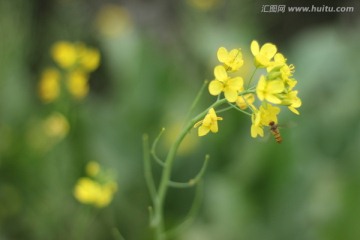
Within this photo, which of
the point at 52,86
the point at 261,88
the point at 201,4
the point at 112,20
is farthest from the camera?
the point at 112,20

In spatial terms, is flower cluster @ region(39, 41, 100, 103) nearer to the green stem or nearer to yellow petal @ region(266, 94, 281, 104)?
the green stem

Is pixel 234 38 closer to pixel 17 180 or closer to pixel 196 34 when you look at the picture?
pixel 196 34

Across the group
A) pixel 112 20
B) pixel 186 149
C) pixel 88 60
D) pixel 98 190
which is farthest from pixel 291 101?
pixel 112 20

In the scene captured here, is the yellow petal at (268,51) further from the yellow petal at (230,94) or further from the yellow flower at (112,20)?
the yellow flower at (112,20)

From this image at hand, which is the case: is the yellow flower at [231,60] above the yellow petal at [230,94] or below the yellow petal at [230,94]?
Result: above

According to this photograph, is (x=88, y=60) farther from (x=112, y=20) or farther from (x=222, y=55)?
(x=112, y=20)

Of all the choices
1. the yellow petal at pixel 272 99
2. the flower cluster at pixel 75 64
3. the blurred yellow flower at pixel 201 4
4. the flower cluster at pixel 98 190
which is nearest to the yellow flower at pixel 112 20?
the blurred yellow flower at pixel 201 4
